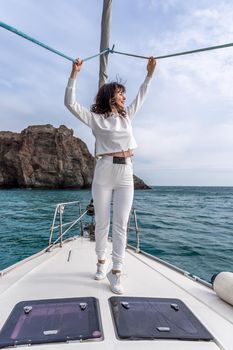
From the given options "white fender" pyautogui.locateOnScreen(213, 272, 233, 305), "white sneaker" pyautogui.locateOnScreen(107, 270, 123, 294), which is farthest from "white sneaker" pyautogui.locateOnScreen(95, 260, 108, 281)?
"white fender" pyautogui.locateOnScreen(213, 272, 233, 305)

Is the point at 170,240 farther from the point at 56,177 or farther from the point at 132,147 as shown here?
the point at 56,177

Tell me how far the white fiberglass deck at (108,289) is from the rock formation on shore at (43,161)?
5697cm

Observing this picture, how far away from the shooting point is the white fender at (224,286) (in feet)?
6.19

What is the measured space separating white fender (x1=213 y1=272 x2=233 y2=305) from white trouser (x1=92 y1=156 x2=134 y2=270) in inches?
28.9

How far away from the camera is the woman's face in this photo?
225 centimetres

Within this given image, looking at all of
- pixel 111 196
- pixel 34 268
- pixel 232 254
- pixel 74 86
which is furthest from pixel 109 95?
pixel 232 254

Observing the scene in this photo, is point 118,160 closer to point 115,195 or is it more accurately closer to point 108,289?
point 115,195

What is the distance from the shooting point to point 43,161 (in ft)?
198

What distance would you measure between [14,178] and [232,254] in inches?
2386

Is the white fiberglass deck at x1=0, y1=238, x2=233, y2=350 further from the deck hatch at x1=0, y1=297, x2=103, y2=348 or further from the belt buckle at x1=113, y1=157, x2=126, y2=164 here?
the belt buckle at x1=113, y1=157, x2=126, y2=164

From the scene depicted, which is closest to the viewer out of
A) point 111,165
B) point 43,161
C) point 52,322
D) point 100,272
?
point 52,322

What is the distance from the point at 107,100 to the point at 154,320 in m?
1.64

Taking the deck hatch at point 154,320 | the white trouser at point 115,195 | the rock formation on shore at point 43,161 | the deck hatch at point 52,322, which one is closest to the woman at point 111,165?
the white trouser at point 115,195

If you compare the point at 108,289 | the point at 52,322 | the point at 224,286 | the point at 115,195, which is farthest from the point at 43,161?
the point at 52,322
